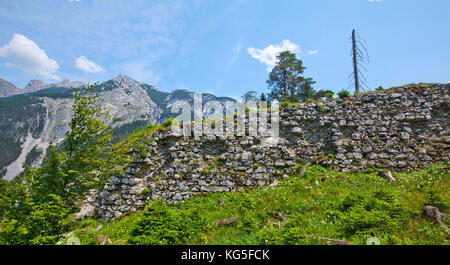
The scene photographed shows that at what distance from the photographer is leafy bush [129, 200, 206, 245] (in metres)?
5.86

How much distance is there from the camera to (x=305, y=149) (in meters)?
14.4

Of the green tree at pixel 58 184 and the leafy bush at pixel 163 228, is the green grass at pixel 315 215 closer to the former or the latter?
the leafy bush at pixel 163 228

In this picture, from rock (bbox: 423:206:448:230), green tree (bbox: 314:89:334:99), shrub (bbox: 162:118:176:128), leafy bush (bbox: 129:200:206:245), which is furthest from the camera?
green tree (bbox: 314:89:334:99)

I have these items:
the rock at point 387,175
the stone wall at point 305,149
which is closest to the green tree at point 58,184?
the stone wall at point 305,149

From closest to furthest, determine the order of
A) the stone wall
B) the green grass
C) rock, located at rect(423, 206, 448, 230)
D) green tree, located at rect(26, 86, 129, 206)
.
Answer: the green grass, rock, located at rect(423, 206, 448, 230), green tree, located at rect(26, 86, 129, 206), the stone wall

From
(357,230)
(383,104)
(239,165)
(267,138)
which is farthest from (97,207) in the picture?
(383,104)

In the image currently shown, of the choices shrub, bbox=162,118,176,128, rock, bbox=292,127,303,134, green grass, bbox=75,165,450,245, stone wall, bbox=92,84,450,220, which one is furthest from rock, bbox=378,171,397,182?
shrub, bbox=162,118,176,128

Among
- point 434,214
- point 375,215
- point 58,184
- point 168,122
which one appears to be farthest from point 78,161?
point 434,214

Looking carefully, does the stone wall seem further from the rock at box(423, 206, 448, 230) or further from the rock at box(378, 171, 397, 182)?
the rock at box(423, 206, 448, 230)

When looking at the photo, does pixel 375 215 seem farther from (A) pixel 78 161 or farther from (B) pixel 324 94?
(B) pixel 324 94

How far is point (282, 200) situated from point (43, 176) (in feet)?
37.8

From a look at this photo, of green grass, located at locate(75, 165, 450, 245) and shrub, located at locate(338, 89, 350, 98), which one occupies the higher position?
shrub, located at locate(338, 89, 350, 98)

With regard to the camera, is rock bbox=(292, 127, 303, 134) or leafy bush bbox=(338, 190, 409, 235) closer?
leafy bush bbox=(338, 190, 409, 235)
